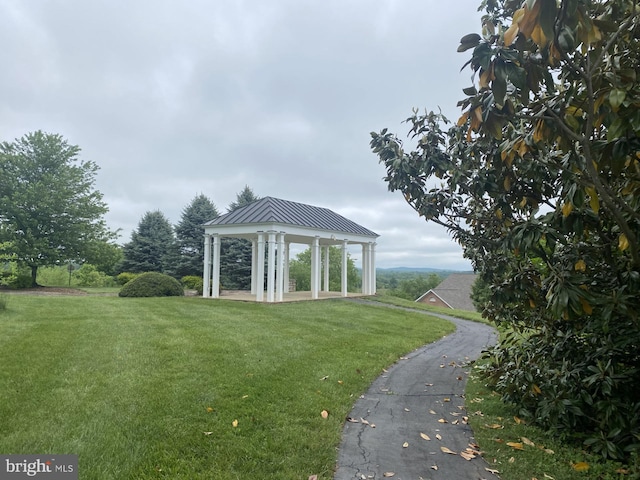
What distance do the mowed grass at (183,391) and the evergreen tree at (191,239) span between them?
17.7 meters

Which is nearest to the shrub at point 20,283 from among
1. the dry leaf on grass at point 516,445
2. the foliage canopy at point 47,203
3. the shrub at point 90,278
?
the foliage canopy at point 47,203

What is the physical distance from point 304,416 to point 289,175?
20.3 meters

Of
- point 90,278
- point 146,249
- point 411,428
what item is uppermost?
point 146,249

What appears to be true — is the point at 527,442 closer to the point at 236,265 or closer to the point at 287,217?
the point at 287,217

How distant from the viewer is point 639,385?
11.7 ft

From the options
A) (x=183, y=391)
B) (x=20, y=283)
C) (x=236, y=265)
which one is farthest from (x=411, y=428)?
(x=236, y=265)

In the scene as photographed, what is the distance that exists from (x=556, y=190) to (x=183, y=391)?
5.00 meters

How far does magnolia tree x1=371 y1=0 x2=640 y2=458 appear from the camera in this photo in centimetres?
226

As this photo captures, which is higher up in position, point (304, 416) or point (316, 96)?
point (316, 96)

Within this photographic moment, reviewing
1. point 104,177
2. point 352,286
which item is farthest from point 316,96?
point 352,286

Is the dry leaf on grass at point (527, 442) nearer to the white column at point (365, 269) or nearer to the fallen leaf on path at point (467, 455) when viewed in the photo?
the fallen leaf on path at point (467, 455)

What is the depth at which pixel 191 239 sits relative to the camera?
28.0m

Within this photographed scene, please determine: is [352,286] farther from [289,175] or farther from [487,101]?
[487,101]

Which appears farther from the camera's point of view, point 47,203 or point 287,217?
point 47,203
